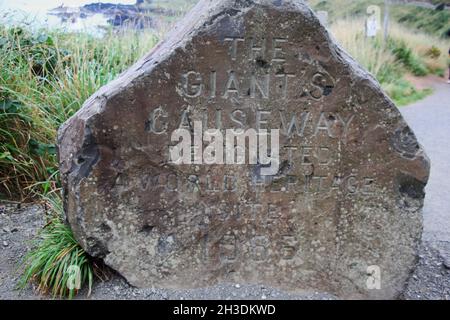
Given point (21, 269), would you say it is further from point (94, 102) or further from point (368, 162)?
point (368, 162)

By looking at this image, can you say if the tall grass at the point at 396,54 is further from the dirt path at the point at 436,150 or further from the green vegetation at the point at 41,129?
the green vegetation at the point at 41,129

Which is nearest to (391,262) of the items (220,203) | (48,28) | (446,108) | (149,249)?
(220,203)

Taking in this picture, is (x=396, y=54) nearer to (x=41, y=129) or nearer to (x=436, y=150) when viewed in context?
(x=436, y=150)

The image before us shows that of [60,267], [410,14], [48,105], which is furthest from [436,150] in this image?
[410,14]

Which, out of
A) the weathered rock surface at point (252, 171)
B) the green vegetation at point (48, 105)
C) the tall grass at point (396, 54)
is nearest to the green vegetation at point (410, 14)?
the tall grass at point (396, 54)

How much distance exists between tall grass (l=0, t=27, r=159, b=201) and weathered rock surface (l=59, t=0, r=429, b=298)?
1090 mm

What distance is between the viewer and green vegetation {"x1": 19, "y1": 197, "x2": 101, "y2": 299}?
2758mm

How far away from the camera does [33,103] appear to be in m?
4.27

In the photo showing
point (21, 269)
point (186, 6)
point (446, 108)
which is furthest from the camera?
point (446, 108)

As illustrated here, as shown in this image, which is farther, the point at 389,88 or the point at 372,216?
the point at 389,88

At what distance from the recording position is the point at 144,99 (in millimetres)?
2592

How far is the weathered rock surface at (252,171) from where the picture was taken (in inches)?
102

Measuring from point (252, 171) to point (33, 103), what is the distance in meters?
2.39
